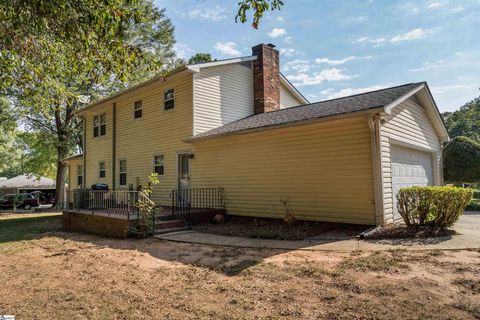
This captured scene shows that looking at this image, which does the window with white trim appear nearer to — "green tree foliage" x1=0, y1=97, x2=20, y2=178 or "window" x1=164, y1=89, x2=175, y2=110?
"window" x1=164, y1=89, x2=175, y2=110

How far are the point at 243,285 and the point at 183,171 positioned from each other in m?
9.32

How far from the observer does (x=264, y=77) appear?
15.0 metres

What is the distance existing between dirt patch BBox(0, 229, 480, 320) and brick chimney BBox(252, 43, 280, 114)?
943cm

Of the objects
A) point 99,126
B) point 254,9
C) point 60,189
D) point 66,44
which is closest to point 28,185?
point 60,189

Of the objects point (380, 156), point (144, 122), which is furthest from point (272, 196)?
point (144, 122)

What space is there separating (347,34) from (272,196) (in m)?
5.83

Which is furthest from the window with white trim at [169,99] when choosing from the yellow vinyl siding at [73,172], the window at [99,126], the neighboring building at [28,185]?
the neighboring building at [28,185]

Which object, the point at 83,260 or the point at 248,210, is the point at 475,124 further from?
the point at 83,260

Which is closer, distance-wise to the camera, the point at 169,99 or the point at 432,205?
the point at 432,205

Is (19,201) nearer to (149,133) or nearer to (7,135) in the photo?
(7,135)

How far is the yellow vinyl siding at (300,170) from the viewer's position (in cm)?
859

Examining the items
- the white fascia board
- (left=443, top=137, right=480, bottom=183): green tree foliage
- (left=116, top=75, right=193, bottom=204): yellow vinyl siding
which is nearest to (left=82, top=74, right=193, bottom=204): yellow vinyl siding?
(left=116, top=75, right=193, bottom=204): yellow vinyl siding

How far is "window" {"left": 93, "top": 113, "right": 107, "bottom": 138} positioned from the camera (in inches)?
724

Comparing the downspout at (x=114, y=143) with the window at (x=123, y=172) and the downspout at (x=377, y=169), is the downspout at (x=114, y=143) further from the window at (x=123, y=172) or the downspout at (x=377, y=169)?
the downspout at (x=377, y=169)
